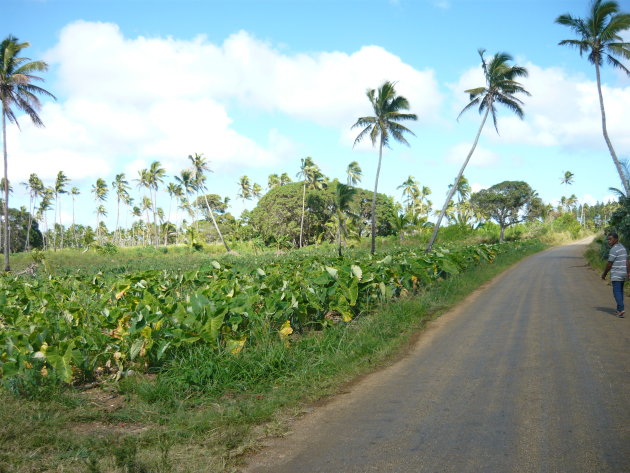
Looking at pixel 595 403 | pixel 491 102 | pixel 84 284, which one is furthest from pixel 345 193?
pixel 595 403

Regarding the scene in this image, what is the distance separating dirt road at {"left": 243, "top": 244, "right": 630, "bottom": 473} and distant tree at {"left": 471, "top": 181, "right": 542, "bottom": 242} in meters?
53.2

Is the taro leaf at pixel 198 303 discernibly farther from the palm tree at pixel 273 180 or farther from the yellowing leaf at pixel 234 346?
the palm tree at pixel 273 180

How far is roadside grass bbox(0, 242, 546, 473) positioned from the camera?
4000 mm

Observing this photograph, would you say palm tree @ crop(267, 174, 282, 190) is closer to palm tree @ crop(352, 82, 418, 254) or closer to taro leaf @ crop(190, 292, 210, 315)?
palm tree @ crop(352, 82, 418, 254)

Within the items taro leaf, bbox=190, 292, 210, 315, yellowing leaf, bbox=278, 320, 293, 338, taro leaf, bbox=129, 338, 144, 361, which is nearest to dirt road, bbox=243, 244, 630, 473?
yellowing leaf, bbox=278, 320, 293, 338

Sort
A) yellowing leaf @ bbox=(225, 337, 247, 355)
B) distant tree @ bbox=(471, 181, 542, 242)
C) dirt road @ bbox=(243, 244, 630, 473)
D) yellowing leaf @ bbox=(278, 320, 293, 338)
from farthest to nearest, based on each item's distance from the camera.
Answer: distant tree @ bbox=(471, 181, 542, 242), yellowing leaf @ bbox=(278, 320, 293, 338), yellowing leaf @ bbox=(225, 337, 247, 355), dirt road @ bbox=(243, 244, 630, 473)

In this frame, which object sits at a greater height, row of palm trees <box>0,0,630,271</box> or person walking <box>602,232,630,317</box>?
row of palm trees <box>0,0,630,271</box>

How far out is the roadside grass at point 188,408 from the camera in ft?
13.1

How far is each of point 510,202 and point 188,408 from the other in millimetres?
58670

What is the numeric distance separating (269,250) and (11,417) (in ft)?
170

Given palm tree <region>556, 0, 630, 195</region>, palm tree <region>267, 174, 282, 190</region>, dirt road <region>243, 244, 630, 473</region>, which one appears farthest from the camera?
palm tree <region>267, 174, 282, 190</region>

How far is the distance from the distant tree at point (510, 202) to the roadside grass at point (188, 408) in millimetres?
54847

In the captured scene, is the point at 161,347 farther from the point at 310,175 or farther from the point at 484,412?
the point at 310,175

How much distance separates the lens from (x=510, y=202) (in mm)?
58125
